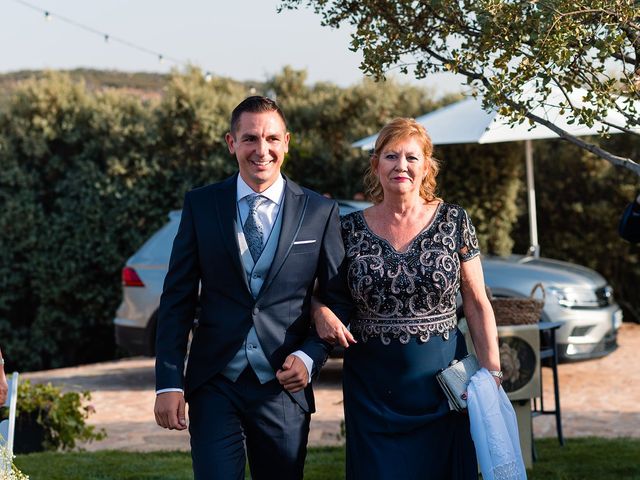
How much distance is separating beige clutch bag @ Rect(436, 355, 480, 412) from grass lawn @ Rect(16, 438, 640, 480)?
2562mm

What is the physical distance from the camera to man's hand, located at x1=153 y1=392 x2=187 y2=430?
12.0 ft

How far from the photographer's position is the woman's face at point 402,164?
158 inches

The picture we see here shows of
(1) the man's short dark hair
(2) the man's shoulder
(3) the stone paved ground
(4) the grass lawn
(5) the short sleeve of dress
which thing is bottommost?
(3) the stone paved ground

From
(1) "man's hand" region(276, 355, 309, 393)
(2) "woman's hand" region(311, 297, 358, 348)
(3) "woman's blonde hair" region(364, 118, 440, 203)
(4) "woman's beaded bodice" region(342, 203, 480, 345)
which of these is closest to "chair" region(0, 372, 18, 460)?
(1) "man's hand" region(276, 355, 309, 393)

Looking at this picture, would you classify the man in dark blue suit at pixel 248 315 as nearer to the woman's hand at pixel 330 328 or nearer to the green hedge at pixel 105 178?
the woman's hand at pixel 330 328

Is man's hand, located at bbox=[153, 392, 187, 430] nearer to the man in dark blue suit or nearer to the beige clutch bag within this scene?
the man in dark blue suit

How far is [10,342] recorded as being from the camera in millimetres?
14016

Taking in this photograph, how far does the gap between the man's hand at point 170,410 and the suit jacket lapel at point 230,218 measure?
0.45 meters

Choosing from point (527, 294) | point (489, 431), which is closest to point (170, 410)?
point (489, 431)

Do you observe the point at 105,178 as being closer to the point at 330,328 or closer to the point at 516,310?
the point at 516,310

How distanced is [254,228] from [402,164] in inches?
24.0

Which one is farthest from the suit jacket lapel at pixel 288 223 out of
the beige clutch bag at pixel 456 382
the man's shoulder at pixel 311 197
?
the beige clutch bag at pixel 456 382

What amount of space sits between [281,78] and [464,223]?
11361 mm

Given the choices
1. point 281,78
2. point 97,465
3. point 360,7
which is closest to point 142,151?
point 281,78
